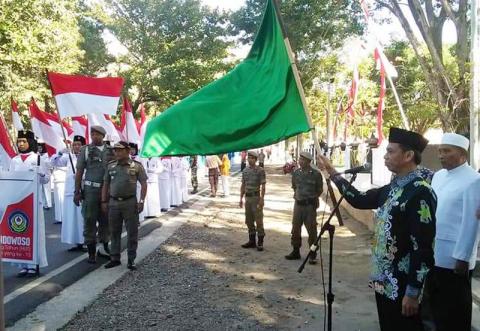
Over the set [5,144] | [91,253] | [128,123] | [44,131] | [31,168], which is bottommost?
[91,253]

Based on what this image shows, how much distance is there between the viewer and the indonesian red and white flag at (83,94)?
737cm

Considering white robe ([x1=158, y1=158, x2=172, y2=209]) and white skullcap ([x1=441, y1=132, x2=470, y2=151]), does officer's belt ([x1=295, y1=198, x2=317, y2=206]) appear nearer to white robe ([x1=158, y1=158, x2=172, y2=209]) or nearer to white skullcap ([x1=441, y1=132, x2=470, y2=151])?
Result: white skullcap ([x1=441, y1=132, x2=470, y2=151])

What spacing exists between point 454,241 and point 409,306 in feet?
3.61

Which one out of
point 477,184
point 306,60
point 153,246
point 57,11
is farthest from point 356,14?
point 477,184

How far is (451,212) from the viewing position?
12.5 ft

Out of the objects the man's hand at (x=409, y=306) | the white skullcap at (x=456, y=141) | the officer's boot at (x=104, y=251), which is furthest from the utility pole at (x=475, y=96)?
the officer's boot at (x=104, y=251)

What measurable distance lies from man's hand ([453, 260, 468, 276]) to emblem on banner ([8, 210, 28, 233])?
5143mm

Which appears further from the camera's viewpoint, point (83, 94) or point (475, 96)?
point (83, 94)

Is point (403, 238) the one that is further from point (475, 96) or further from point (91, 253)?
point (91, 253)

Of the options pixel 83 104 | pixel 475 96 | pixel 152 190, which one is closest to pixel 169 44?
pixel 152 190

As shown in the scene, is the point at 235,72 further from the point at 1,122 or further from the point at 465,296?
the point at 1,122

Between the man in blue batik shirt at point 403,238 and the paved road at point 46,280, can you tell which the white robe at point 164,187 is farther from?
the man in blue batik shirt at point 403,238

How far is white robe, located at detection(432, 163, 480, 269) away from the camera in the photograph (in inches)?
147

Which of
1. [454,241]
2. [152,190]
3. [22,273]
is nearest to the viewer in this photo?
[454,241]
